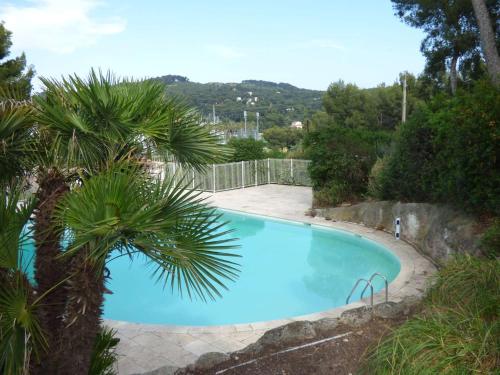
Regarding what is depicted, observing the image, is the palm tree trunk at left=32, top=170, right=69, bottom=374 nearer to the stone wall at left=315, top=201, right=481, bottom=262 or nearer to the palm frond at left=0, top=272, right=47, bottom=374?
the palm frond at left=0, top=272, right=47, bottom=374

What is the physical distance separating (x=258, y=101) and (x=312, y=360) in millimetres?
77996

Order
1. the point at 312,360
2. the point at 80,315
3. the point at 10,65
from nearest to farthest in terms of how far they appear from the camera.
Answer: the point at 80,315 → the point at 312,360 → the point at 10,65

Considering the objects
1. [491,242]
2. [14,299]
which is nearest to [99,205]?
[14,299]

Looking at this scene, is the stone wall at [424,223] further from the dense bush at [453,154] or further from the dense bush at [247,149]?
the dense bush at [247,149]

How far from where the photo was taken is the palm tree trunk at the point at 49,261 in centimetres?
320

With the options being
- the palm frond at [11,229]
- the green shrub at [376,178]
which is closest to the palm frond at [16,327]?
the palm frond at [11,229]

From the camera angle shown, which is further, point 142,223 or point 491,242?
point 491,242

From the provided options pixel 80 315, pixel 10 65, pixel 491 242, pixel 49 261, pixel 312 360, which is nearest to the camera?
pixel 80 315

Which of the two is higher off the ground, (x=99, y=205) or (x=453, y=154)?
(x=453, y=154)

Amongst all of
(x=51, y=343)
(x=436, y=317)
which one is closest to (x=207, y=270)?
(x=51, y=343)

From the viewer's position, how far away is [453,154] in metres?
8.93

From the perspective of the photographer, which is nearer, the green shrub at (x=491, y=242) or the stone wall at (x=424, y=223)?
the green shrub at (x=491, y=242)

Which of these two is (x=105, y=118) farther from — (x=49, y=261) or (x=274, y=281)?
(x=274, y=281)

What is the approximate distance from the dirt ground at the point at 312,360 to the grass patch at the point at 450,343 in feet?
0.72
